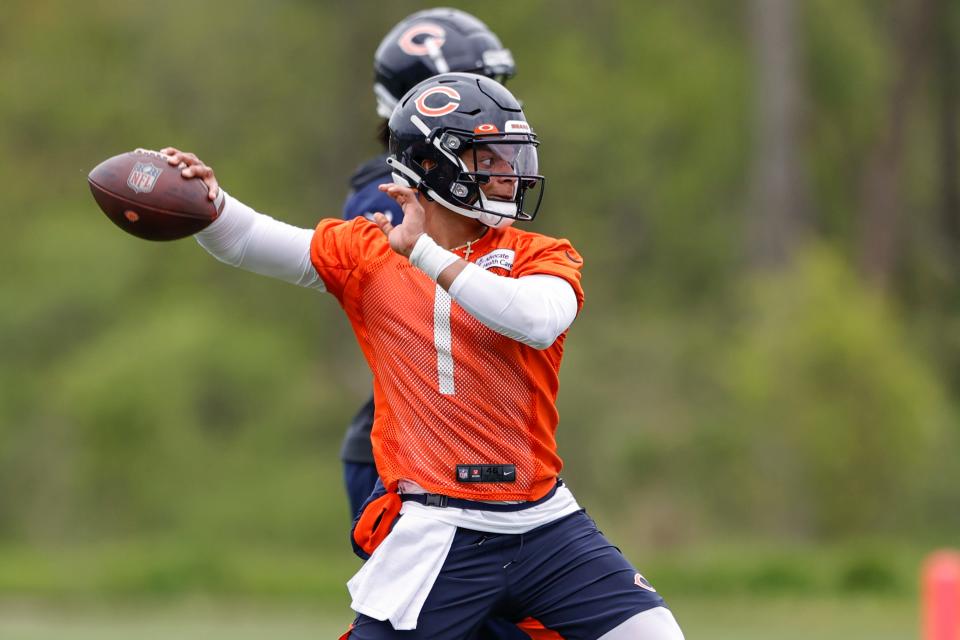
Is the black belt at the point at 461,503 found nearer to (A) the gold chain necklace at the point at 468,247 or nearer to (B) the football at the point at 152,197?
(A) the gold chain necklace at the point at 468,247

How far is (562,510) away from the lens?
3980 mm

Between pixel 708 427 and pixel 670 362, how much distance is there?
3082 millimetres

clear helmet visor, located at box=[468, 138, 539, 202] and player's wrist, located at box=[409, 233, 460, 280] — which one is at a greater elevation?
clear helmet visor, located at box=[468, 138, 539, 202]

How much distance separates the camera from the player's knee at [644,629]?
3842 millimetres

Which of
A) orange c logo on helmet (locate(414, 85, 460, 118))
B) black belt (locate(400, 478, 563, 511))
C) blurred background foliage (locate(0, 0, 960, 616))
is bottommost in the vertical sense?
black belt (locate(400, 478, 563, 511))

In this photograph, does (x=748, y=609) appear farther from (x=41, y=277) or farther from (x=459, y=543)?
(x=41, y=277)

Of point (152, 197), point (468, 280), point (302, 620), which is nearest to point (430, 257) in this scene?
point (468, 280)

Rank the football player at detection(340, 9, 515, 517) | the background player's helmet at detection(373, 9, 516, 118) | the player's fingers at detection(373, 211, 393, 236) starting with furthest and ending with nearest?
the background player's helmet at detection(373, 9, 516, 118) → the football player at detection(340, 9, 515, 517) → the player's fingers at detection(373, 211, 393, 236)

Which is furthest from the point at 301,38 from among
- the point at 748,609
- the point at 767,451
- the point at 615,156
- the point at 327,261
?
the point at 327,261

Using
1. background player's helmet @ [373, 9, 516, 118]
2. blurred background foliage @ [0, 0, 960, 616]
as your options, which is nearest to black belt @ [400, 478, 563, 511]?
background player's helmet @ [373, 9, 516, 118]

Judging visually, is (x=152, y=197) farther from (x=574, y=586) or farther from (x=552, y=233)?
(x=552, y=233)

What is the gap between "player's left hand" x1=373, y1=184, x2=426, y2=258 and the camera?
12.1 ft

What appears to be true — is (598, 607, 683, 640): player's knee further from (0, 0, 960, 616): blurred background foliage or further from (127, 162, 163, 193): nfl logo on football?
(0, 0, 960, 616): blurred background foliage

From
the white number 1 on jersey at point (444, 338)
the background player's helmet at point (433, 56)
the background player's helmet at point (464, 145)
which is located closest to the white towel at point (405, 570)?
the white number 1 on jersey at point (444, 338)
